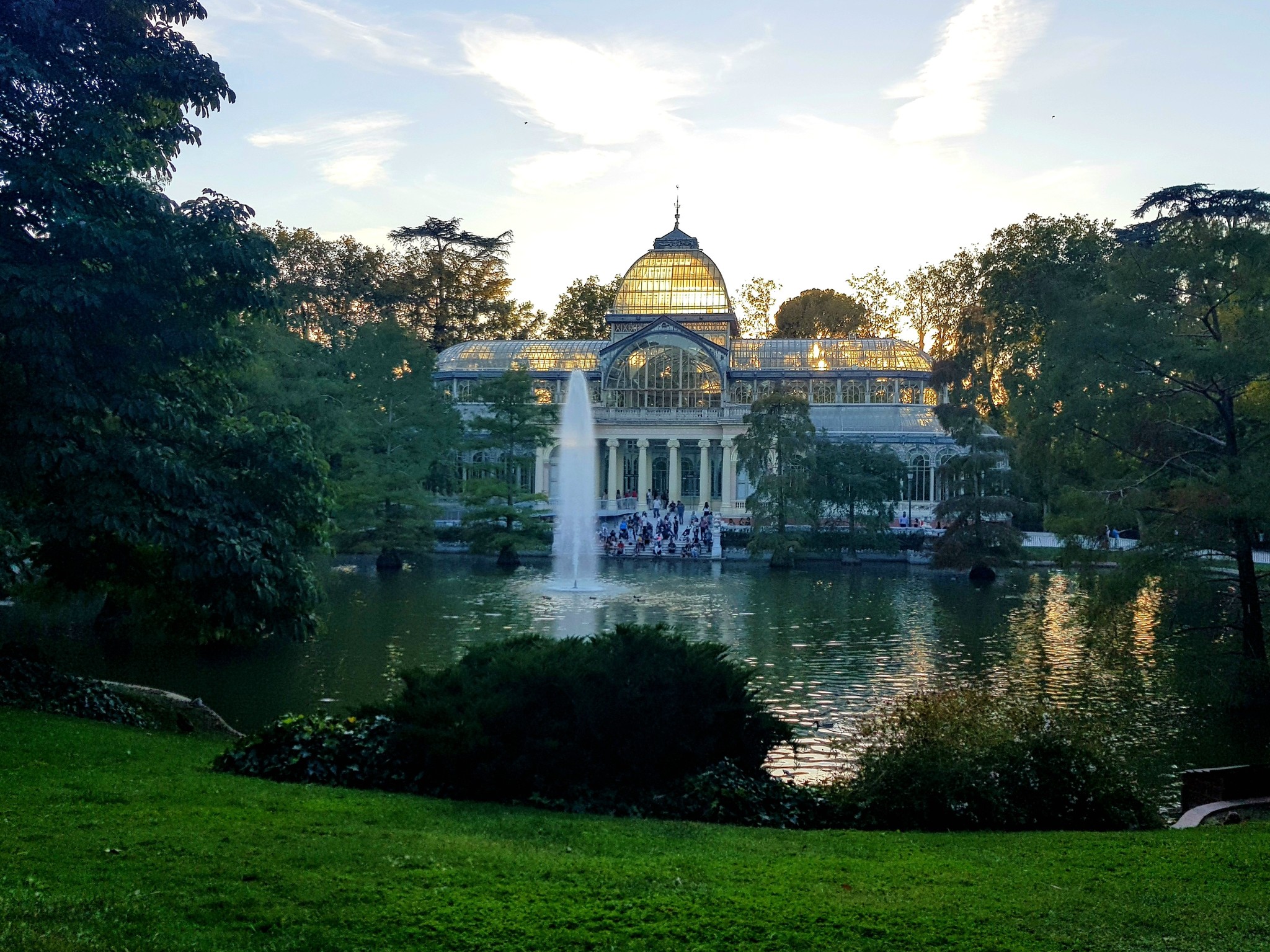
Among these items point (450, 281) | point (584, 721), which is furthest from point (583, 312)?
point (584, 721)

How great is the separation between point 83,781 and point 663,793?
190 inches

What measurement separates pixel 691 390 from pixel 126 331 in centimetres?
4918

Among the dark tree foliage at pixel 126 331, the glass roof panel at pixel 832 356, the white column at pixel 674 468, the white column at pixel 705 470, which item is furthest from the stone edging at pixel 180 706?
the glass roof panel at pixel 832 356

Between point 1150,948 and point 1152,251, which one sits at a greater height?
point 1152,251

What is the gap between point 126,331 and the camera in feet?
44.9

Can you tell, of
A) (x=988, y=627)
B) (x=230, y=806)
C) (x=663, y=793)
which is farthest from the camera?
(x=988, y=627)

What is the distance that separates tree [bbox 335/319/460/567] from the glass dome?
23983 millimetres

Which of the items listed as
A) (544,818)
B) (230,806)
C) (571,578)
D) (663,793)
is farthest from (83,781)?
(571,578)

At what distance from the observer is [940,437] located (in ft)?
184

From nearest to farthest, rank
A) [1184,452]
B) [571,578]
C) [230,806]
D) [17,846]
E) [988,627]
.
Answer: [17,846] → [230,806] → [1184,452] → [988,627] → [571,578]

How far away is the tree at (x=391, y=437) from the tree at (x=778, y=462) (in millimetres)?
11951

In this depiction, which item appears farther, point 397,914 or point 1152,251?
point 1152,251

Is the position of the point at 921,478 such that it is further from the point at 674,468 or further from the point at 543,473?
the point at 543,473

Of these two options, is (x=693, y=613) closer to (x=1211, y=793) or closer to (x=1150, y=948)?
(x=1211, y=793)
